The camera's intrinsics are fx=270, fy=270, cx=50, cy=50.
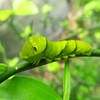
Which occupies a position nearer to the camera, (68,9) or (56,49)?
(56,49)

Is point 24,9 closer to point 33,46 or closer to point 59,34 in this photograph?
point 33,46

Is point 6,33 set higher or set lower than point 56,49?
lower

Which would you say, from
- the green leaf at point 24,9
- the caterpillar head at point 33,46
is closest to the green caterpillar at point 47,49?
the caterpillar head at point 33,46

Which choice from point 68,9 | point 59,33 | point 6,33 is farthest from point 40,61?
point 68,9

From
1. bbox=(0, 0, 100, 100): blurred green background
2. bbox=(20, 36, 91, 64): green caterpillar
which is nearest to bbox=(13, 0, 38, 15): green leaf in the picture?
bbox=(0, 0, 100, 100): blurred green background

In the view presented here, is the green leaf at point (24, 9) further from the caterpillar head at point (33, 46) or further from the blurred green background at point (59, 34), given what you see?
the caterpillar head at point (33, 46)

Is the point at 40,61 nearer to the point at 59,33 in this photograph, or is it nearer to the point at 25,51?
the point at 25,51

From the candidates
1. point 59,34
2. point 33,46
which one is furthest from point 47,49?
point 59,34
